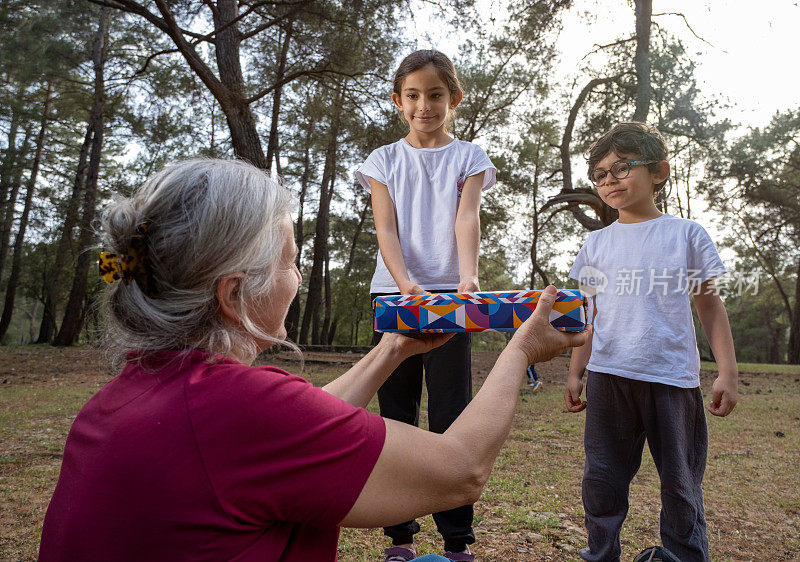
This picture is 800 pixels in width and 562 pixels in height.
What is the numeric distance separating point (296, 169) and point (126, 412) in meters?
24.5

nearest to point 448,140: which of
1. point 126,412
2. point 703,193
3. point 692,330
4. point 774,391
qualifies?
point 692,330

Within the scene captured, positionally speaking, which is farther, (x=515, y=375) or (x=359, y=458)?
(x=515, y=375)

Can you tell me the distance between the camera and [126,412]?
3.49 ft

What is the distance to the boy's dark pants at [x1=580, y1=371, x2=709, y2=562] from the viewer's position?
2205 millimetres

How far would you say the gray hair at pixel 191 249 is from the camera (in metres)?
1.14

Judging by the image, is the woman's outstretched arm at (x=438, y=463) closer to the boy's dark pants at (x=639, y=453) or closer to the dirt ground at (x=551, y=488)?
the dirt ground at (x=551, y=488)

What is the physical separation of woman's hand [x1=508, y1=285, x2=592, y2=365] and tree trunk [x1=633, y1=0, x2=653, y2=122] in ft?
33.6

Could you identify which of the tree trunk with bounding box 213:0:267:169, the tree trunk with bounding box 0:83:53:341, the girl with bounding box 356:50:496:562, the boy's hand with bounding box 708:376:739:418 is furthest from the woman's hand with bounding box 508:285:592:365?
the tree trunk with bounding box 0:83:53:341

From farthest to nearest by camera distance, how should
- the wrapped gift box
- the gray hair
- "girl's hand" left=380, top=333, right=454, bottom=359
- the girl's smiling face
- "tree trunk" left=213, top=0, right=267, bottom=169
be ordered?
"tree trunk" left=213, top=0, right=267, bottom=169 → the girl's smiling face → "girl's hand" left=380, top=333, right=454, bottom=359 → the wrapped gift box → the gray hair

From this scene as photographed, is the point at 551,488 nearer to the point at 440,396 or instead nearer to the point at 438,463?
the point at 440,396

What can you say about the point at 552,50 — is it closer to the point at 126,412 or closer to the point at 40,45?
the point at 126,412

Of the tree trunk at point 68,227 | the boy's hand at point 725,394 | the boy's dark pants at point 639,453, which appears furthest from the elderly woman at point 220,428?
the tree trunk at point 68,227

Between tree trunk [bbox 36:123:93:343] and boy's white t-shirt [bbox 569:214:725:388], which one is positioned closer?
boy's white t-shirt [bbox 569:214:725:388]

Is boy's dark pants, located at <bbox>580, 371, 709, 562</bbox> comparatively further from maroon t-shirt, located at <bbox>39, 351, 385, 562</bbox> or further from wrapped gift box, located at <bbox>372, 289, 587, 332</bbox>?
maroon t-shirt, located at <bbox>39, 351, 385, 562</bbox>
